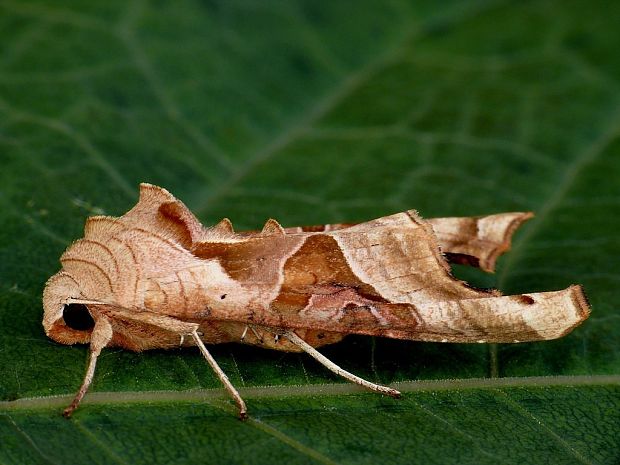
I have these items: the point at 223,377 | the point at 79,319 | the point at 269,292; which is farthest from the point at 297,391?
the point at 79,319

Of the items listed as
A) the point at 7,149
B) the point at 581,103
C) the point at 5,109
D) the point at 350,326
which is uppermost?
the point at 581,103

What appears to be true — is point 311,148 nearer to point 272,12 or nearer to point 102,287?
point 272,12

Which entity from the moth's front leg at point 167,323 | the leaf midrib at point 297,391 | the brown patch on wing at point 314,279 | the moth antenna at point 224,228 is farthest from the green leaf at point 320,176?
the moth antenna at point 224,228

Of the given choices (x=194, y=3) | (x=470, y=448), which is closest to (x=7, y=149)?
(x=194, y=3)

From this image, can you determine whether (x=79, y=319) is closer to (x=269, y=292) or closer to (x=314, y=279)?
(x=269, y=292)

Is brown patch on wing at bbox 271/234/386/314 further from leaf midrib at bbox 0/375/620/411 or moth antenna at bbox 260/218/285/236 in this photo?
leaf midrib at bbox 0/375/620/411

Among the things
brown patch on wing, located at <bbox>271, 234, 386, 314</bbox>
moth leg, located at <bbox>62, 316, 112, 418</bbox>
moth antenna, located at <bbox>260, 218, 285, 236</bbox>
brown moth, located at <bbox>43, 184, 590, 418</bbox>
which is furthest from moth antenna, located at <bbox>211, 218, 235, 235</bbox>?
moth leg, located at <bbox>62, 316, 112, 418</bbox>
